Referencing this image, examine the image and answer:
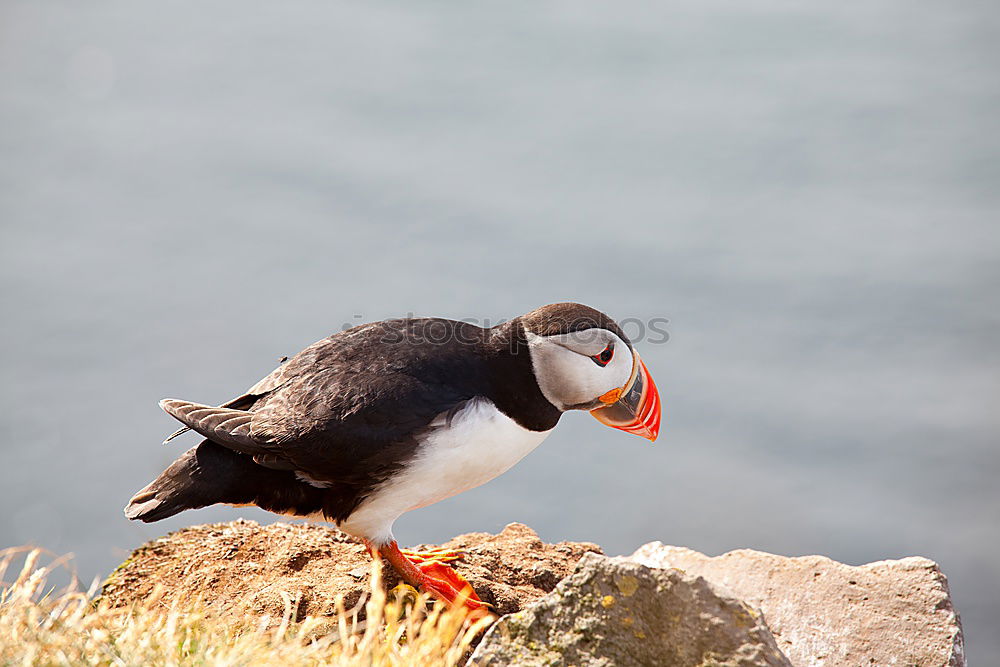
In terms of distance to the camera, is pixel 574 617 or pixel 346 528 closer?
pixel 574 617

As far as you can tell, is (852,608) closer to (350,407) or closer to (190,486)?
(350,407)

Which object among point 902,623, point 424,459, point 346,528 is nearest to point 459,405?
point 424,459

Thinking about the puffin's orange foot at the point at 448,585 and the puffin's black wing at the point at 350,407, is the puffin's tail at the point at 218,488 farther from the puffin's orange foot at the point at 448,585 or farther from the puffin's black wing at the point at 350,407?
the puffin's orange foot at the point at 448,585

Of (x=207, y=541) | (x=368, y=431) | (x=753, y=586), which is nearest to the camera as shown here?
(x=368, y=431)

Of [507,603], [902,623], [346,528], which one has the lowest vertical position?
[902,623]

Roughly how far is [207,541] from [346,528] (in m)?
1.13

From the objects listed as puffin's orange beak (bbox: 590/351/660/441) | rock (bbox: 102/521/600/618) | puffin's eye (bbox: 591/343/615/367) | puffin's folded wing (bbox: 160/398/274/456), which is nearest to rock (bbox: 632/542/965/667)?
puffin's orange beak (bbox: 590/351/660/441)

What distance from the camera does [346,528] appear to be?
13.7 ft

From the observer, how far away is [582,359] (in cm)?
420

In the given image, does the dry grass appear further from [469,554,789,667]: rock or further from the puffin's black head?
the puffin's black head

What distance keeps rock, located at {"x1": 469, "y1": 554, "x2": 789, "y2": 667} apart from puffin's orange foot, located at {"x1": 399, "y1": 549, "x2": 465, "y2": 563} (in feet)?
3.74

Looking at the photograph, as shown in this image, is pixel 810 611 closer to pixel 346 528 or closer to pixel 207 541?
pixel 346 528

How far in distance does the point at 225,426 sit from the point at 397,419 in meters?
0.65

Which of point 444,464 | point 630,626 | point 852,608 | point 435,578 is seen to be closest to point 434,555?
point 435,578
